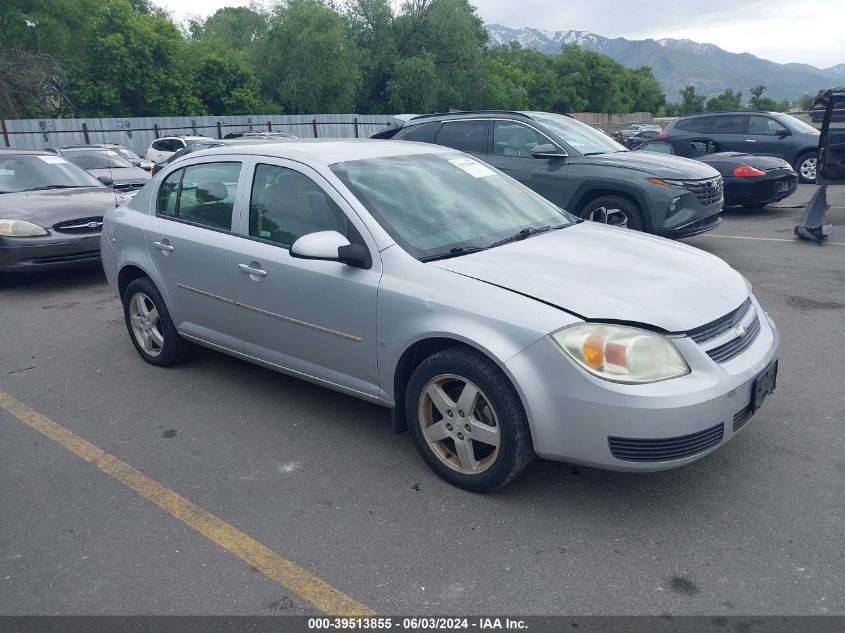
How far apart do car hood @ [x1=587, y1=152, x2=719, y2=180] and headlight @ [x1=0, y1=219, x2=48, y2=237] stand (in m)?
6.18

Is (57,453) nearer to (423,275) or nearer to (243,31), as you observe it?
(423,275)

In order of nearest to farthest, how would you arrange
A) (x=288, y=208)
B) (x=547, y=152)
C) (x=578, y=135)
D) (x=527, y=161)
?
(x=288, y=208), (x=547, y=152), (x=527, y=161), (x=578, y=135)

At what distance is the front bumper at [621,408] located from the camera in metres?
2.92

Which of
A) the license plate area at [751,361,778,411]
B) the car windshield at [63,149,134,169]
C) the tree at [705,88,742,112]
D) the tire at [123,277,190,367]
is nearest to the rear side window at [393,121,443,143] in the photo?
the tire at [123,277,190,367]

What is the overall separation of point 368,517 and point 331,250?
131cm

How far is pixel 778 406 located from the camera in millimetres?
4234

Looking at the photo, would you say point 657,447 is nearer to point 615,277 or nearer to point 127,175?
point 615,277

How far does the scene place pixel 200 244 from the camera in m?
4.55

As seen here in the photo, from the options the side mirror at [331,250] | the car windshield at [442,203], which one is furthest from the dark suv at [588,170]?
the side mirror at [331,250]

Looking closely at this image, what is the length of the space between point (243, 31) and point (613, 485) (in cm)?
7821

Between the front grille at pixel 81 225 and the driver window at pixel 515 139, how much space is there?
4747 millimetres

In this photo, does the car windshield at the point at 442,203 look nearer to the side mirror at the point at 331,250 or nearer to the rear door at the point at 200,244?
the side mirror at the point at 331,250

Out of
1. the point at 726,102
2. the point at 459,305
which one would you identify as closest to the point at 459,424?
the point at 459,305

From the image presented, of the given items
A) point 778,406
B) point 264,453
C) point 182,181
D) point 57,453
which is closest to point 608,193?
point 778,406
